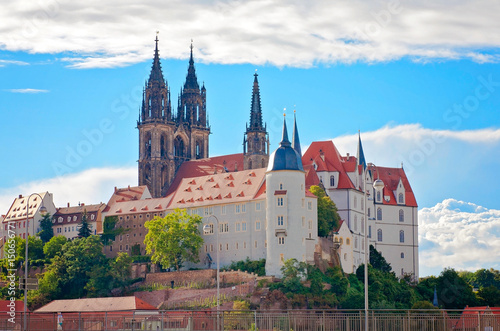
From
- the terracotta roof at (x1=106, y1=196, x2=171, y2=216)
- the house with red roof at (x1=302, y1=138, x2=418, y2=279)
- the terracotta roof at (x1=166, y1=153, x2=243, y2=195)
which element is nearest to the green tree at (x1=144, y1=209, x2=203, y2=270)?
the terracotta roof at (x1=106, y1=196, x2=171, y2=216)

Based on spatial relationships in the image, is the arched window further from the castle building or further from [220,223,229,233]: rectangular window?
[220,223,229,233]: rectangular window

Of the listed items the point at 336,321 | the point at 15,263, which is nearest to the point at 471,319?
the point at 336,321

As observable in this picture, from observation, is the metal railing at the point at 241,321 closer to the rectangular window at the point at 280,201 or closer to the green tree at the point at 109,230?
the rectangular window at the point at 280,201

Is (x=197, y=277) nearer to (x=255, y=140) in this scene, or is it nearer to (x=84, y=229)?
(x=84, y=229)

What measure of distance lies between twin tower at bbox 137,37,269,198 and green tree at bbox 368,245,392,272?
32310 mm

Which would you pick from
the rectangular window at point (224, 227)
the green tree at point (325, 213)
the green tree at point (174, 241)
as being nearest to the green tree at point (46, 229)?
the green tree at point (174, 241)

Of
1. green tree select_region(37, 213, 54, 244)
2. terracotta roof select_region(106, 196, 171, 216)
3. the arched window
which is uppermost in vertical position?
the arched window

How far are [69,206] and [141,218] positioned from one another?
2637cm

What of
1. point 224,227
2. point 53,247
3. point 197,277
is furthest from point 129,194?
point 197,277

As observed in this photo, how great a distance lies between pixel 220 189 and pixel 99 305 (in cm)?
2513

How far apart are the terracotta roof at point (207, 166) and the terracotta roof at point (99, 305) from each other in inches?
1602

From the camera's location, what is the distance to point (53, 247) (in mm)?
141250

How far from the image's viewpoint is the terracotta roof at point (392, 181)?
152 m

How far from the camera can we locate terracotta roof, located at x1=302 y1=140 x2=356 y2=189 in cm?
13575
